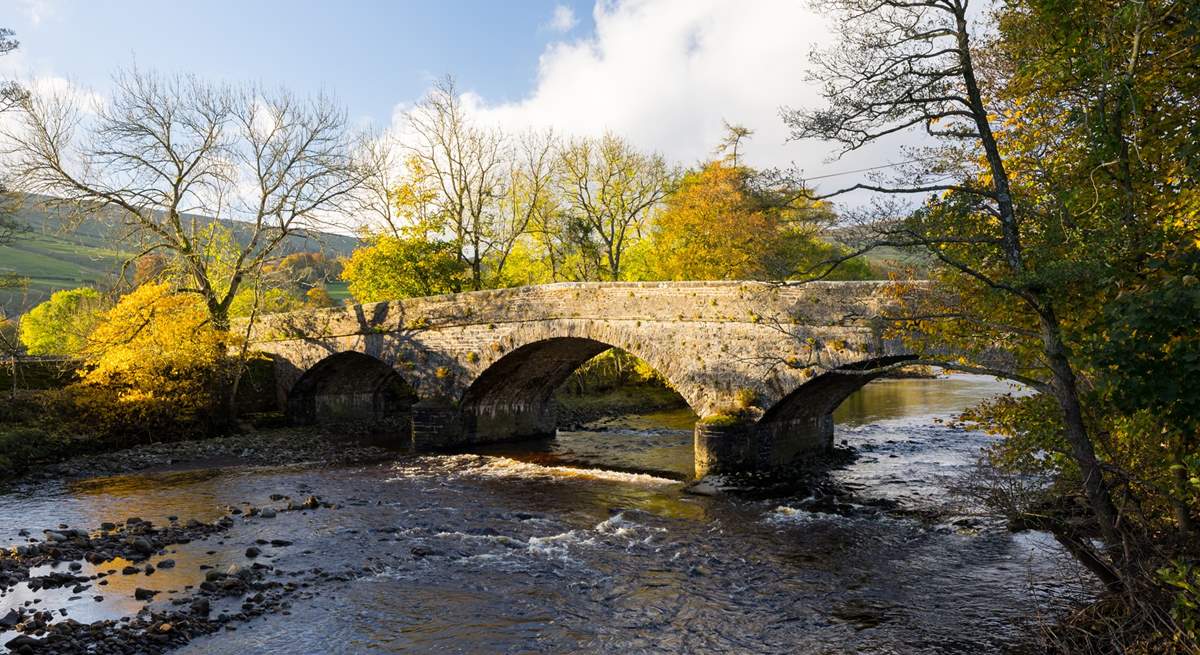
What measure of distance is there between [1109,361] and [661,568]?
23.5ft

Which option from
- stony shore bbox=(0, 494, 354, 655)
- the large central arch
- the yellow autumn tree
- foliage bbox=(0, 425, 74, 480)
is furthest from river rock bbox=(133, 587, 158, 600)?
the yellow autumn tree

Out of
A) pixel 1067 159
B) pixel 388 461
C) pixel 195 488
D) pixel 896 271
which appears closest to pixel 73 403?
pixel 195 488

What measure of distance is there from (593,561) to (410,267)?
23789 mm

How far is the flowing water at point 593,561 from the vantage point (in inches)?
343

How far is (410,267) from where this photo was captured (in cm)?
3294

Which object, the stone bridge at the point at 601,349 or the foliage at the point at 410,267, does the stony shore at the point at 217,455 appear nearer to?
the stone bridge at the point at 601,349

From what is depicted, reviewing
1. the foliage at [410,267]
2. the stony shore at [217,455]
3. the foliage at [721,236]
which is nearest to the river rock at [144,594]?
the stony shore at [217,455]

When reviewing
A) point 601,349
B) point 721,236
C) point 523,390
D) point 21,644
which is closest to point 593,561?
point 21,644

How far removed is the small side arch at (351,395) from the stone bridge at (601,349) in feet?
0.26

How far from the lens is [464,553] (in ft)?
39.2

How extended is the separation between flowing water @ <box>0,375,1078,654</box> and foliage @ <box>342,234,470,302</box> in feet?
48.2

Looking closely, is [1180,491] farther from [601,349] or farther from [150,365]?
[150,365]

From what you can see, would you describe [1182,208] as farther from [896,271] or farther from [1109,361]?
[896,271]

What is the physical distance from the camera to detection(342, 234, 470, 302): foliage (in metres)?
32.8
